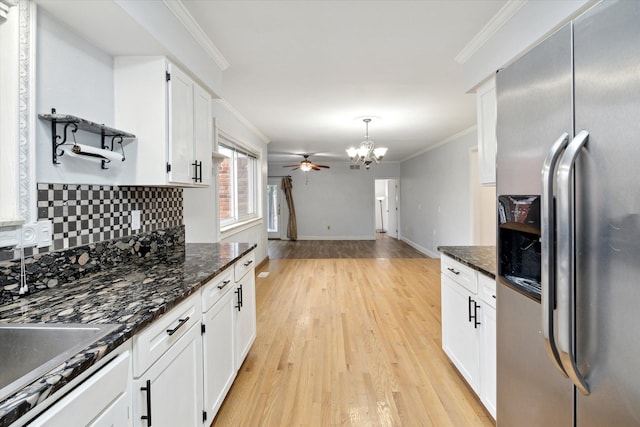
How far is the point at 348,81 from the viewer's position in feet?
9.88

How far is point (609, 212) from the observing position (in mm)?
698

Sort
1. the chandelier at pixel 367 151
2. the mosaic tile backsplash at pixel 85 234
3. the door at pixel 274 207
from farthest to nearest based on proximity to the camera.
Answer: the door at pixel 274 207 → the chandelier at pixel 367 151 → the mosaic tile backsplash at pixel 85 234

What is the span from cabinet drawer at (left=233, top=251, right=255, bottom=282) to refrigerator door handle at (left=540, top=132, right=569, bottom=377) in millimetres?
1727

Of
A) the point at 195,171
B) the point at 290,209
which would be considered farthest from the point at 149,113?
the point at 290,209

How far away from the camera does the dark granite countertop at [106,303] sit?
2.20 ft

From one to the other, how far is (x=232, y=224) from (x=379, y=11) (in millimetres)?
3331

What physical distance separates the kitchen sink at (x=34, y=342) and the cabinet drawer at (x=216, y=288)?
2.07 ft

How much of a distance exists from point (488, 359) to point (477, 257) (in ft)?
2.07

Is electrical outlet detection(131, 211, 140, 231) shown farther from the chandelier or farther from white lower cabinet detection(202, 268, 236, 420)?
→ the chandelier

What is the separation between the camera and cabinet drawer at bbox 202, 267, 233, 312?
5.16ft

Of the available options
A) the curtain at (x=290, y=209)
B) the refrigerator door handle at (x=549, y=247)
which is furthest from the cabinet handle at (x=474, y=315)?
the curtain at (x=290, y=209)

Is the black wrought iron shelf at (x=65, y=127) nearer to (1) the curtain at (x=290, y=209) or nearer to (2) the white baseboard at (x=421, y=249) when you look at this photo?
(2) the white baseboard at (x=421, y=249)

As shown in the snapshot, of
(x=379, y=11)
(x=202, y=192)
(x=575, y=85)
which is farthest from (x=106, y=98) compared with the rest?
(x=575, y=85)

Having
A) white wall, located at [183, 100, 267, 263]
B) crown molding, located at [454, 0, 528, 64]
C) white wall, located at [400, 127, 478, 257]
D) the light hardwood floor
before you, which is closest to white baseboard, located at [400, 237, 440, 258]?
white wall, located at [400, 127, 478, 257]
